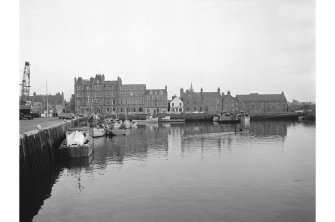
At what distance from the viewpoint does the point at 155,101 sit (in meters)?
108

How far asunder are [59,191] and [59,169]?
6.57 metres

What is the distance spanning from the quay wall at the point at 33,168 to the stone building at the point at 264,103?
332ft

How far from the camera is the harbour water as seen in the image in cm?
1362

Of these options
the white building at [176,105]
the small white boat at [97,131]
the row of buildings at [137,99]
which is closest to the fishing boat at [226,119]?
the row of buildings at [137,99]

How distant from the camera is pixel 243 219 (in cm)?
1290

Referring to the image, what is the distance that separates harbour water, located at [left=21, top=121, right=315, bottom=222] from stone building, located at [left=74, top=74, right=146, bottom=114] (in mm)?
76738

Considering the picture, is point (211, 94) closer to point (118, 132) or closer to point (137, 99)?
point (137, 99)

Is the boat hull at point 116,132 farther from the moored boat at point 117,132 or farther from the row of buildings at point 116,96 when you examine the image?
the row of buildings at point 116,96

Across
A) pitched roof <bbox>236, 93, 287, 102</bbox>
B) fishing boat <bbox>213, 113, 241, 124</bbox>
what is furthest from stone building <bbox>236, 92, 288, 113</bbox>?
fishing boat <bbox>213, 113, 241, 124</bbox>

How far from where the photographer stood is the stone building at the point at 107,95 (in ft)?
343

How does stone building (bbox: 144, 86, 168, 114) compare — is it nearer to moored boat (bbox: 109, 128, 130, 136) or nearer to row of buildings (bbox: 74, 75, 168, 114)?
row of buildings (bbox: 74, 75, 168, 114)

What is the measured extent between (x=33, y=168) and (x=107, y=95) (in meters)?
87.2

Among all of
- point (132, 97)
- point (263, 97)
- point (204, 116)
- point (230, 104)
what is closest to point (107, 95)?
point (132, 97)
